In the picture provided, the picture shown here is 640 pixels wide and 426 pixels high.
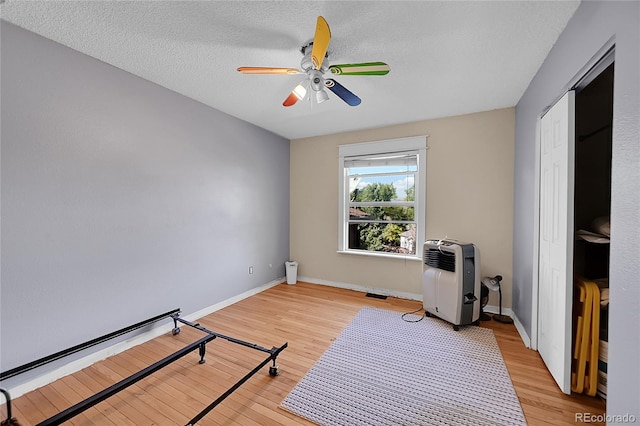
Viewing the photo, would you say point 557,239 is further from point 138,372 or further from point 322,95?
point 138,372

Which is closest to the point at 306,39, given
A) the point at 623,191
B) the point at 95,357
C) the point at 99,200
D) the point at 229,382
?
the point at 623,191

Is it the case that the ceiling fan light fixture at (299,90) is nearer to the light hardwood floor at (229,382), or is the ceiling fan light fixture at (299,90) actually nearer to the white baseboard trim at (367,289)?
the light hardwood floor at (229,382)

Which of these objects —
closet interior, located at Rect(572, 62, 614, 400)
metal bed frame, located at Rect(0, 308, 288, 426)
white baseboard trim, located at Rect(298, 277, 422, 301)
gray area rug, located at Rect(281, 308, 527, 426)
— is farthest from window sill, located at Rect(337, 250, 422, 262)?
metal bed frame, located at Rect(0, 308, 288, 426)

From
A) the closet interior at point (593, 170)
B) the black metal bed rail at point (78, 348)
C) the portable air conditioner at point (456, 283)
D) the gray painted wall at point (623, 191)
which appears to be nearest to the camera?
the gray painted wall at point (623, 191)

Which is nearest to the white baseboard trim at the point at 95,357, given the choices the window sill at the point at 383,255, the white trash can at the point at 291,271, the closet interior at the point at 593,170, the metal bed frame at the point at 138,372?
the metal bed frame at the point at 138,372

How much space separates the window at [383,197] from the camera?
3.49 m

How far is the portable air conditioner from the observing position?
8.34 feet

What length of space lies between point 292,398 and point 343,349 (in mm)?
721

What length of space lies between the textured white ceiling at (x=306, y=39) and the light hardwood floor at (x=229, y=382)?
247 centimetres

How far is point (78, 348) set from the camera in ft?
5.82

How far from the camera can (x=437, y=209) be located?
3346mm

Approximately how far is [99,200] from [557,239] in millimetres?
3557

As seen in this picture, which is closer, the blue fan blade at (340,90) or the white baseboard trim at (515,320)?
the blue fan blade at (340,90)

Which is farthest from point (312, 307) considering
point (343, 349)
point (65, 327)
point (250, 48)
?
point (250, 48)
